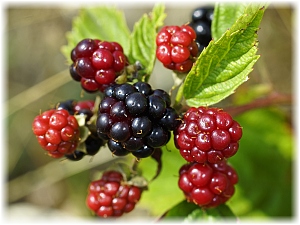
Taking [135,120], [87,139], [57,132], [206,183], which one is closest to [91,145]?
[87,139]

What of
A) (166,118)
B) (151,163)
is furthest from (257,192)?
(166,118)

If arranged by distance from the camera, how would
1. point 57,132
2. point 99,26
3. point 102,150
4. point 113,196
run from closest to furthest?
1. point 57,132
2. point 113,196
3. point 99,26
4. point 102,150

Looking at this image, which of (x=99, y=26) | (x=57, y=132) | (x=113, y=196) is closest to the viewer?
(x=57, y=132)

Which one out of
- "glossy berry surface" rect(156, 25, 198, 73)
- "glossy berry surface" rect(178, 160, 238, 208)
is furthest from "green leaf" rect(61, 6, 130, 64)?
"glossy berry surface" rect(178, 160, 238, 208)

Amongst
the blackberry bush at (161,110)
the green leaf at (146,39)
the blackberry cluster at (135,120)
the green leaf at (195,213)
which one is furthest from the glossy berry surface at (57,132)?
A: the green leaf at (195,213)

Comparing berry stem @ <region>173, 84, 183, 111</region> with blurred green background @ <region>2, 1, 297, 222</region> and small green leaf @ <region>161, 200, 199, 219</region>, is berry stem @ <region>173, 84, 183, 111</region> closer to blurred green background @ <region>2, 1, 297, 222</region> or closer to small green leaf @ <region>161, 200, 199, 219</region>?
small green leaf @ <region>161, 200, 199, 219</region>

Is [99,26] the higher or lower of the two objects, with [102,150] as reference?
higher

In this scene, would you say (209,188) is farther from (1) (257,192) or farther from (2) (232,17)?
(1) (257,192)

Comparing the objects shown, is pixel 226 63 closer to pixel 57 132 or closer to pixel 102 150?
pixel 57 132
